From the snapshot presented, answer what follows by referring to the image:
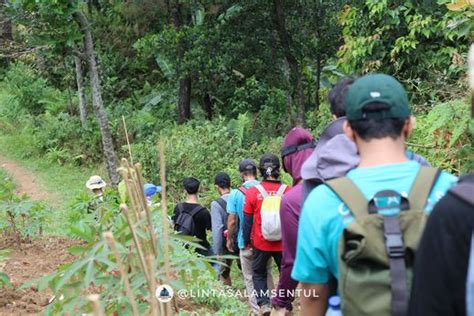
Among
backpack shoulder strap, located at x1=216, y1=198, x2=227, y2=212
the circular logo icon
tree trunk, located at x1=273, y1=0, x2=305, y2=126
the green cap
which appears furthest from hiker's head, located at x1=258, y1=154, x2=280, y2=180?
tree trunk, located at x1=273, y1=0, x2=305, y2=126

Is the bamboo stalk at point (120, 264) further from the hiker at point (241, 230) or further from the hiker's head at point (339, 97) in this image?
the hiker at point (241, 230)

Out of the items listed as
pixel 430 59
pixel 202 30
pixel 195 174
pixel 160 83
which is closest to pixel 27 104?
pixel 160 83

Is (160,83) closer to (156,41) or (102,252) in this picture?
(156,41)

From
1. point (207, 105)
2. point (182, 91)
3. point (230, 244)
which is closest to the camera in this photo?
point (230, 244)

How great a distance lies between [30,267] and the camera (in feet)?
21.7

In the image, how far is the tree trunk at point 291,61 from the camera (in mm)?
14227

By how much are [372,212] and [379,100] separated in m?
0.37

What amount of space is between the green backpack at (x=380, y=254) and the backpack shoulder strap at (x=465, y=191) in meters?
0.42

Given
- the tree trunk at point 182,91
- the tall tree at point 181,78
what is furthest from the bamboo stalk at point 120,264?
the tree trunk at point 182,91

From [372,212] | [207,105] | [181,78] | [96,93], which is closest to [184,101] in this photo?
[207,105]

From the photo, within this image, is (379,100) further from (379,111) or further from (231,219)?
(231,219)

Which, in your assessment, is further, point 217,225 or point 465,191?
point 217,225

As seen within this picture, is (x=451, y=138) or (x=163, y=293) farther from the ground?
(x=163, y=293)

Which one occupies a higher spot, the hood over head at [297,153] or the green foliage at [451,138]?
the hood over head at [297,153]
